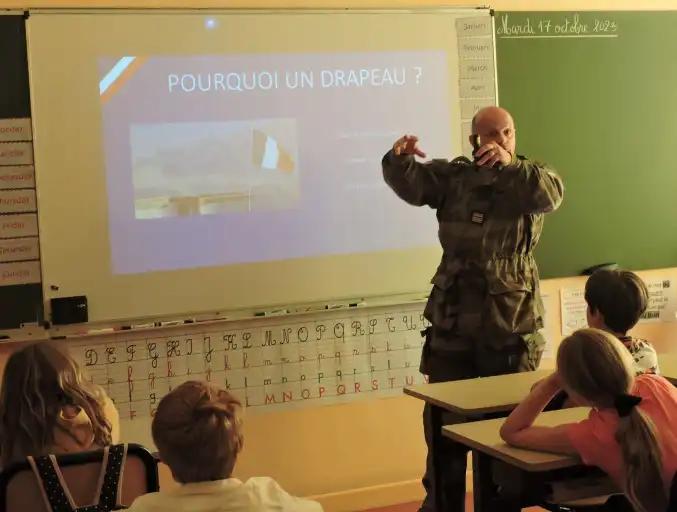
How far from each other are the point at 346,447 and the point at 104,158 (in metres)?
→ 1.69

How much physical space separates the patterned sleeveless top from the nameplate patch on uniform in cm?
181

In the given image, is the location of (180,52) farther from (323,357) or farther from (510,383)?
(510,383)

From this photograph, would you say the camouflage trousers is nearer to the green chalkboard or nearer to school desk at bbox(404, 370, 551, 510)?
school desk at bbox(404, 370, 551, 510)

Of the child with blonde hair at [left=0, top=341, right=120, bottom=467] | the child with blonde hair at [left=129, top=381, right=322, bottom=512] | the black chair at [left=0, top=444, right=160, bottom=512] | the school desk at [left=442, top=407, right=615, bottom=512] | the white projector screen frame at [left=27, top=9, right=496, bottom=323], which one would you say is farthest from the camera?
the white projector screen frame at [left=27, top=9, right=496, bottom=323]

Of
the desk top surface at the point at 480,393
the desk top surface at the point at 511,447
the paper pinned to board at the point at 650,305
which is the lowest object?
the desk top surface at the point at 511,447

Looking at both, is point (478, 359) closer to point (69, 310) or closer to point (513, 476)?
point (513, 476)

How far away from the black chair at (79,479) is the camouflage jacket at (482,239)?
65.4 inches

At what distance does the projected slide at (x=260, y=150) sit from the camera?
3750mm

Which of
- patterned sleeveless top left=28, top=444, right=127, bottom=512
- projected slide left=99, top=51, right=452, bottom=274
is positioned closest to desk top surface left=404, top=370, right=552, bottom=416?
patterned sleeveless top left=28, top=444, right=127, bottom=512

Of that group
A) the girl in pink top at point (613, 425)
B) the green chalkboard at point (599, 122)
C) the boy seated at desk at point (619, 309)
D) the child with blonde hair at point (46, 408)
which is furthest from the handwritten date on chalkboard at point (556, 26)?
the child with blonde hair at point (46, 408)

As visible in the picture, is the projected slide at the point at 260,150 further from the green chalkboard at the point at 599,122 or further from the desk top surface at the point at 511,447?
the desk top surface at the point at 511,447

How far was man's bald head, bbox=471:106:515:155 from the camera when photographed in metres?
3.57

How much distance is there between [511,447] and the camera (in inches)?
93.0

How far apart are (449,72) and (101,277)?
1.82 metres
